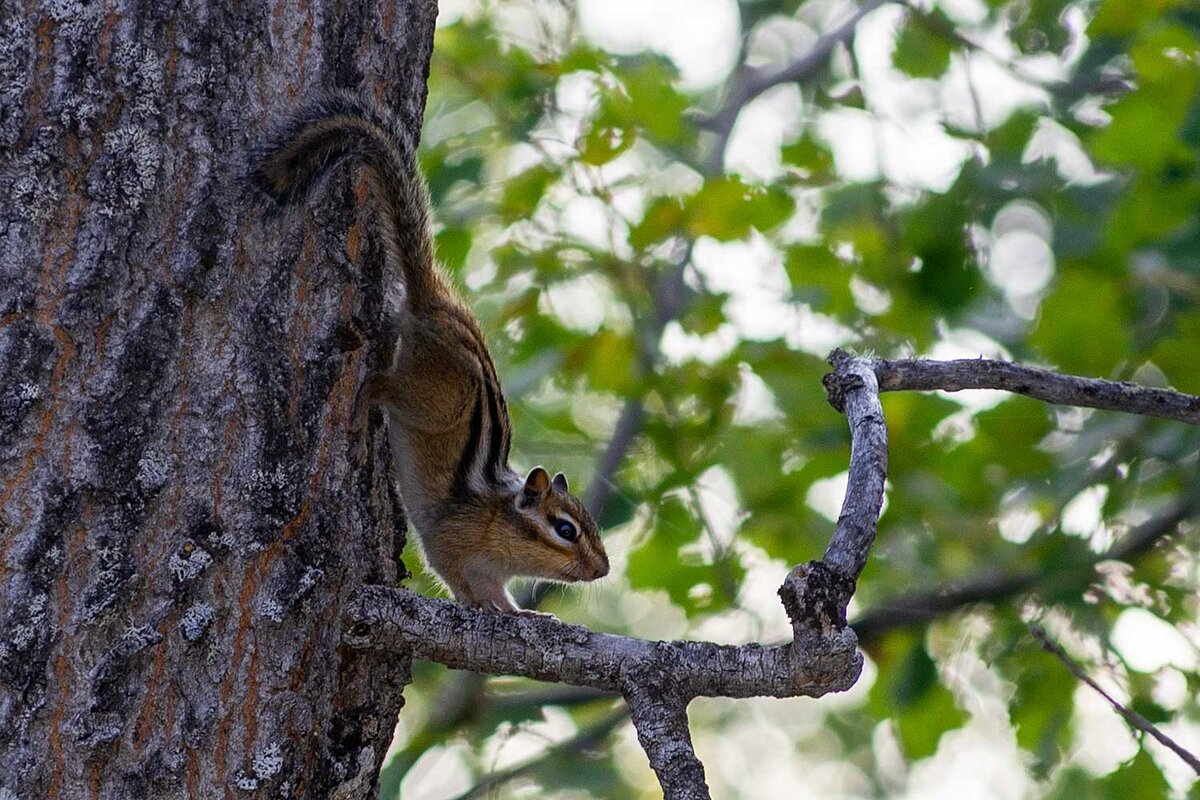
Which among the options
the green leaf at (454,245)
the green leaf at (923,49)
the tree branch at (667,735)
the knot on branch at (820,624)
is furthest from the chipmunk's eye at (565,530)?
the green leaf at (923,49)

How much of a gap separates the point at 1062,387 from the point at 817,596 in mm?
611

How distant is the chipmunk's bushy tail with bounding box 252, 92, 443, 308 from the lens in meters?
1.91

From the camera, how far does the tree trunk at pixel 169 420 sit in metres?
1.75

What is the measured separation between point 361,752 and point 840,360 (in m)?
0.98

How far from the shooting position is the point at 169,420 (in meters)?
1.83

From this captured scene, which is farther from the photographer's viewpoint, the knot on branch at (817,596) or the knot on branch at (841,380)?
the knot on branch at (841,380)

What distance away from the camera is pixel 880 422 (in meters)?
Answer: 1.95

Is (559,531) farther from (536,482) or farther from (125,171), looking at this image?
(125,171)

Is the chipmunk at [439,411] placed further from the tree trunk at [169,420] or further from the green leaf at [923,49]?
the green leaf at [923,49]

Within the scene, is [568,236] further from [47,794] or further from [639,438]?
[47,794]

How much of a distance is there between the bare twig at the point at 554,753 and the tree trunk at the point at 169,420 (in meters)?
1.89

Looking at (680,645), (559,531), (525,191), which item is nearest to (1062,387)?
(680,645)

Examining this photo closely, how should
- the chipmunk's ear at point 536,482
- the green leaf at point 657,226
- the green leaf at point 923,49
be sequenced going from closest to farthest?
1. the chipmunk's ear at point 536,482
2. the green leaf at point 657,226
3. the green leaf at point 923,49

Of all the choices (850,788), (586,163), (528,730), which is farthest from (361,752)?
(850,788)
